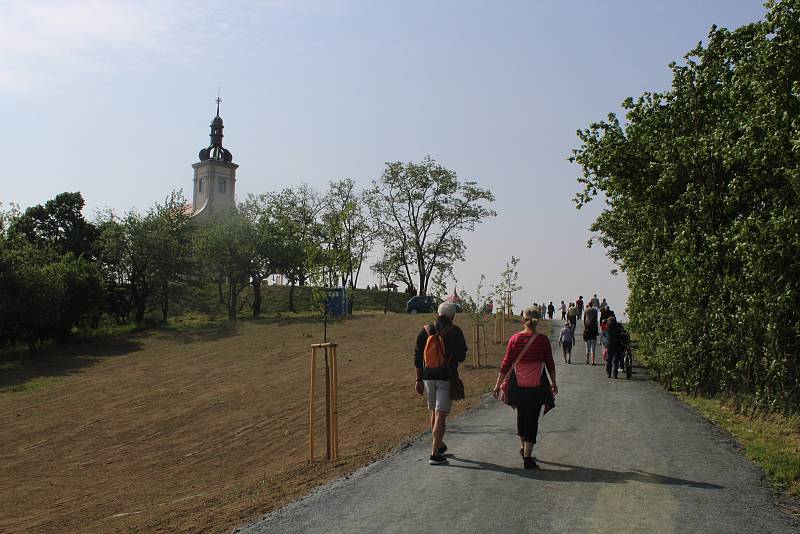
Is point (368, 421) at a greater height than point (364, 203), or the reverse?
point (364, 203)

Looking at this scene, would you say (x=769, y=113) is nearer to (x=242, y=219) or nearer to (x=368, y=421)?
(x=368, y=421)

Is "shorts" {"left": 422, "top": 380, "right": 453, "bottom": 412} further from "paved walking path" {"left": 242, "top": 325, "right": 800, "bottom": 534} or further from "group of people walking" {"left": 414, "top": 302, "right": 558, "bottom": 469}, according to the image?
"paved walking path" {"left": 242, "top": 325, "right": 800, "bottom": 534}

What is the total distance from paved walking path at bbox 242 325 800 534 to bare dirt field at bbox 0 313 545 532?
2.89 feet

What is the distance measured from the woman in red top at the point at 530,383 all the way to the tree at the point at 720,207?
560 cm

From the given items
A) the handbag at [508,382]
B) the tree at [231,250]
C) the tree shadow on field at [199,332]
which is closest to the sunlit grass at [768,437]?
the handbag at [508,382]

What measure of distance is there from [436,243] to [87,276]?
29900 mm

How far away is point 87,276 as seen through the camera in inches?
1692

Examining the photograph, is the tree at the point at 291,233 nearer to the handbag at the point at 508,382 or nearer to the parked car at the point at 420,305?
the parked car at the point at 420,305

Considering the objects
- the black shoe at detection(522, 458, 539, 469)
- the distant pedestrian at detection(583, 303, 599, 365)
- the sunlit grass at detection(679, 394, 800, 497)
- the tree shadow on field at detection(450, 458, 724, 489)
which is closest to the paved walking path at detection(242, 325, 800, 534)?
the tree shadow on field at detection(450, 458, 724, 489)

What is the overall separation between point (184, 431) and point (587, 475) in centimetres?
1149

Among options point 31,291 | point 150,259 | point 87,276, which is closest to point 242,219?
point 150,259

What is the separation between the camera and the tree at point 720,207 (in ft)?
42.1

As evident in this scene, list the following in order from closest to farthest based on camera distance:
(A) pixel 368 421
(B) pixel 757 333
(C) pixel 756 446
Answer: (C) pixel 756 446 → (B) pixel 757 333 → (A) pixel 368 421

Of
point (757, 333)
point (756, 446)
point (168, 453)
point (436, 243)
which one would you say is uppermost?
point (436, 243)
